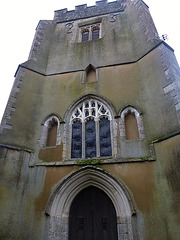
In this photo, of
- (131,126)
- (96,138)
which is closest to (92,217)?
(96,138)

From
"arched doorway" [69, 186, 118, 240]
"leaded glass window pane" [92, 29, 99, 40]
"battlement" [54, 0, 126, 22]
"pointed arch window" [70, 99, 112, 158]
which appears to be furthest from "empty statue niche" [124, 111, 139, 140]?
"battlement" [54, 0, 126, 22]

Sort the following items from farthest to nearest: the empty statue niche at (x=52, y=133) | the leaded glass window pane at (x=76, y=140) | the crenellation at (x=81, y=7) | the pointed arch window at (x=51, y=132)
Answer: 1. the crenellation at (x=81, y=7)
2. the empty statue niche at (x=52, y=133)
3. the pointed arch window at (x=51, y=132)
4. the leaded glass window pane at (x=76, y=140)

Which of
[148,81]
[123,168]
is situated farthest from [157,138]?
[148,81]

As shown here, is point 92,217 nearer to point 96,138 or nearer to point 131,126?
point 96,138

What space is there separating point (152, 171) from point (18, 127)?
4.57 m

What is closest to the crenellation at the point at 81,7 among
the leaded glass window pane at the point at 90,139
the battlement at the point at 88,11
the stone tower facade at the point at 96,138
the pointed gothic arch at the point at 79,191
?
the battlement at the point at 88,11

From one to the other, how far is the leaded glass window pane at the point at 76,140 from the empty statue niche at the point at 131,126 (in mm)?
1650

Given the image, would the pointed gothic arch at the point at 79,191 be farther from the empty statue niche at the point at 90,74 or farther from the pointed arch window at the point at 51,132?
the empty statue niche at the point at 90,74

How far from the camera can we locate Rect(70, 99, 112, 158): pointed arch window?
20.8ft

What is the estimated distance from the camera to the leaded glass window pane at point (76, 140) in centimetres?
641

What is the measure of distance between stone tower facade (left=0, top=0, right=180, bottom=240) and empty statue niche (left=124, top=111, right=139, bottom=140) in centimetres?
3

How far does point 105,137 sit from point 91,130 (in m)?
0.60

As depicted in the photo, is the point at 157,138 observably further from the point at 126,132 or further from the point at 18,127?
the point at 18,127

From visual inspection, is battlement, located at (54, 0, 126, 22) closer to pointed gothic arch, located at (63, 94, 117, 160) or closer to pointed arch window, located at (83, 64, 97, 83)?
pointed arch window, located at (83, 64, 97, 83)
